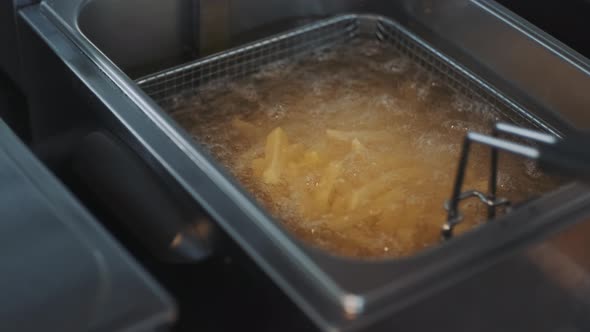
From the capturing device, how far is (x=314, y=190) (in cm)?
110

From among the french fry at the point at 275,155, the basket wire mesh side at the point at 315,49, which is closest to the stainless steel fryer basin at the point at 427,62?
the basket wire mesh side at the point at 315,49

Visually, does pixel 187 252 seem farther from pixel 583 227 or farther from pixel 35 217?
pixel 583 227

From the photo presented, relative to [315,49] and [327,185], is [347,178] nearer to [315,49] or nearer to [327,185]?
[327,185]

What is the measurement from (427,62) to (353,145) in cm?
26

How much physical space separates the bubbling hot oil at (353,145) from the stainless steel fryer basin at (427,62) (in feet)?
0.22

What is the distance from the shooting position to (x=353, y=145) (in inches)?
46.0

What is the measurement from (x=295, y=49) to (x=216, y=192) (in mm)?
491

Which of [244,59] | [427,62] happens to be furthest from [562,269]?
[244,59]

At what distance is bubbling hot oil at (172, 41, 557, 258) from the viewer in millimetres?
1061

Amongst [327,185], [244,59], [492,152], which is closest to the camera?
[492,152]

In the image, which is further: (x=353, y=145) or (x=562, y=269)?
(x=353, y=145)

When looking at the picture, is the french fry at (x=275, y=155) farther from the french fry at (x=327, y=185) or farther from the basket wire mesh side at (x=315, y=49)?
the basket wire mesh side at (x=315, y=49)

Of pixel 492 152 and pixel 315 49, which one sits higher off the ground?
pixel 492 152

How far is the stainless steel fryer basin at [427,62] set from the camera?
2.77 feet
